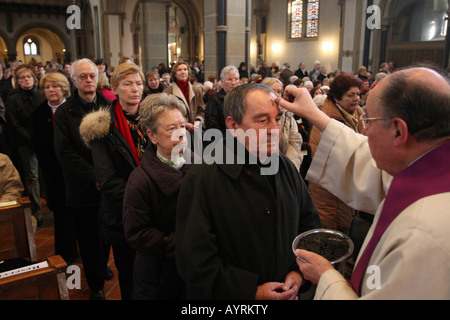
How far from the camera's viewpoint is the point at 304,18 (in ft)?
63.1

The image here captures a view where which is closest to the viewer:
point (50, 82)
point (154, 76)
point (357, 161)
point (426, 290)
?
point (426, 290)

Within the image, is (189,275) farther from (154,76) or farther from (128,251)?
(154,76)

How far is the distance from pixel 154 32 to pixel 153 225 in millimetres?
11047

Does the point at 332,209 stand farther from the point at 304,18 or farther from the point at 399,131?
the point at 304,18

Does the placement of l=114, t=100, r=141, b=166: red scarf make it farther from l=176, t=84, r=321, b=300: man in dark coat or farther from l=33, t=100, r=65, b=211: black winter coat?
l=33, t=100, r=65, b=211: black winter coat

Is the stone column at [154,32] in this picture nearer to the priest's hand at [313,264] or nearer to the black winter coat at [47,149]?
the black winter coat at [47,149]

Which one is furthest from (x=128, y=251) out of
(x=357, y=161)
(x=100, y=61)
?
(x=100, y=61)

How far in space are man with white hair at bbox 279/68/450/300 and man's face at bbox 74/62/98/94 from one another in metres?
2.22

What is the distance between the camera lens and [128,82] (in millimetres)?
2646

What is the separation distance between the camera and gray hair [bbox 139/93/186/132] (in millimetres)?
2045

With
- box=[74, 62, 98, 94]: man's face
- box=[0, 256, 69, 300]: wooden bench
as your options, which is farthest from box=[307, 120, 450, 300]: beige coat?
box=[74, 62, 98, 94]: man's face

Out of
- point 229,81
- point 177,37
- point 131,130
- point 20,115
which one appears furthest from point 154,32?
point 177,37
